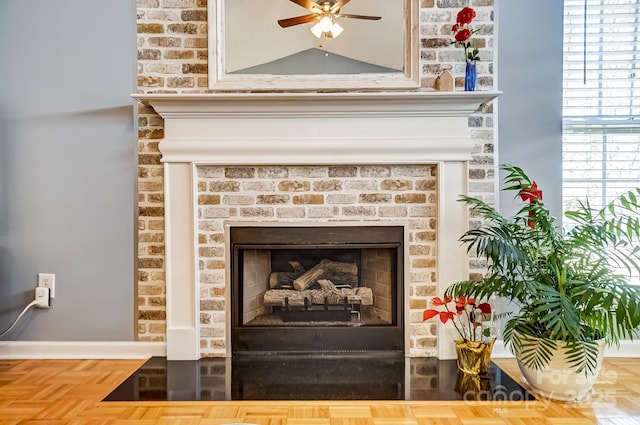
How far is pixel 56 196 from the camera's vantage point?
2.35 meters

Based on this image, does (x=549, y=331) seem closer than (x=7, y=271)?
Yes

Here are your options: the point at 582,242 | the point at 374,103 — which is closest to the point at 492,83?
the point at 374,103

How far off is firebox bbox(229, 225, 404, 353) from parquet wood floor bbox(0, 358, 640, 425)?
56 centimetres

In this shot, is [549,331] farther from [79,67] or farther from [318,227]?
[79,67]

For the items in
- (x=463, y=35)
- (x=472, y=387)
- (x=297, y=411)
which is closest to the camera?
(x=297, y=411)

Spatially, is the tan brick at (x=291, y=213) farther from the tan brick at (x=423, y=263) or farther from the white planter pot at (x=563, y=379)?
the white planter pot at (x=563, y=379)

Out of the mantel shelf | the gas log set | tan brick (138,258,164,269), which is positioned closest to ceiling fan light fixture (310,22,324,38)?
the mantel shelf

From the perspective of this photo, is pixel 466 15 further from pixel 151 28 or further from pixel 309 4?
pixel 151 28

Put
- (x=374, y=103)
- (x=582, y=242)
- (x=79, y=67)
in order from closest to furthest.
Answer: (x=582, y=242), (x=374, y=103), (x=79, y=67)

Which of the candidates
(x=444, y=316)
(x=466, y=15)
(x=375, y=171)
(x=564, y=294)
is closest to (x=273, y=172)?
(x=375, y=171)

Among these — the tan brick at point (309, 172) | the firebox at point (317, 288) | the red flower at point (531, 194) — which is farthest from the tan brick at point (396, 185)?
the red flower at point (531, 194)

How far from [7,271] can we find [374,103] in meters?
2.28

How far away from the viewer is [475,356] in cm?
204

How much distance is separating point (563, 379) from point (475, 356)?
0.39m
